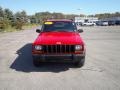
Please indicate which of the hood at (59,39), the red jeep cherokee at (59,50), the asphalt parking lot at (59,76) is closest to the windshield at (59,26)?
the hood at (59,39)

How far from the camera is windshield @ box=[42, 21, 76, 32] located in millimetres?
10461

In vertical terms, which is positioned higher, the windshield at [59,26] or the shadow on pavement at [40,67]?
the windshield at [59,26]

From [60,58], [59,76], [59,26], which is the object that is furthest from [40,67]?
[59,26]

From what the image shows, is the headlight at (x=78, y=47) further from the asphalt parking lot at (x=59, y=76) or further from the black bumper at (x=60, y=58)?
the asphalt parking lot at (x=59, y=76)

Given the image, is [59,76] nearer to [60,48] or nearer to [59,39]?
[60,48]

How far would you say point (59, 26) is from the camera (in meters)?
10.6

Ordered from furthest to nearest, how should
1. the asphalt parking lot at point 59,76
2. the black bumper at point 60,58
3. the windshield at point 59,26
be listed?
Result: the windshield at point 59,26
the black bumper at point 60,58
the asphalt parking lot at point 59,76

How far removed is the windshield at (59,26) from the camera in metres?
10.5

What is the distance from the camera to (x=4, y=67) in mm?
9359

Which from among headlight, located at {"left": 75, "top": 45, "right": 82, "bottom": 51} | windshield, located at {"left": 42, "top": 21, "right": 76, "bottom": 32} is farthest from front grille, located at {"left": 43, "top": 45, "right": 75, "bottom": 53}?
windshield, located at {"left": 42, "top": 21, "right": 76, "bottom": 32}

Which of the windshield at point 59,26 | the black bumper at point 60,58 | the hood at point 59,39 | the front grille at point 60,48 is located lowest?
the black bumper at point 60,58

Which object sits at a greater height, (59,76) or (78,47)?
(78,47)

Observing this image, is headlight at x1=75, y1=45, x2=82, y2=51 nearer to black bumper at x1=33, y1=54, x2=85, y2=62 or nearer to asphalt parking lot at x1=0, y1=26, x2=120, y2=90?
black bumper at x1=33, y1=54, x2=85, y2=62

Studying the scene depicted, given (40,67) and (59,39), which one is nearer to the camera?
(59,39)
